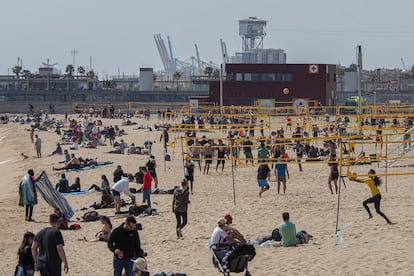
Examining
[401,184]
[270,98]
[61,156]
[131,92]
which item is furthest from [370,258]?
[131,92]

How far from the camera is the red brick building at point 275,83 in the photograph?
205ft

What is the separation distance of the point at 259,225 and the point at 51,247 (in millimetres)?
6922

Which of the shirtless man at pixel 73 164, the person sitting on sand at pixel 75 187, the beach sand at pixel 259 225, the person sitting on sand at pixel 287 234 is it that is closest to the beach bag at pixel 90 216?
the beach sand at pixel 259 225

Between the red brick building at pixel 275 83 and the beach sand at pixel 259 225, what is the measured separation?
114 feet

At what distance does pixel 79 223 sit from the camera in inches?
709

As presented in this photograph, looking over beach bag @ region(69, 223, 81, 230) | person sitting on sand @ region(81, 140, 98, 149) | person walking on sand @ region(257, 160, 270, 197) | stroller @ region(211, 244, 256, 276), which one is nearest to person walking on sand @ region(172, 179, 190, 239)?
beach bag @ region(69, 223, 81, 230)

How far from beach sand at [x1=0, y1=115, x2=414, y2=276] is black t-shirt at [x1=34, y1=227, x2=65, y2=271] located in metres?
2.98

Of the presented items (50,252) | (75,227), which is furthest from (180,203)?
(50,252)

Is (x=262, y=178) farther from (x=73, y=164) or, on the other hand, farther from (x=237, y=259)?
(x=73, y=164)

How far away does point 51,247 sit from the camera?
10.2 meters

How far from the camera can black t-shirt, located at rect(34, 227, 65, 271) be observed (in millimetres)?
10234

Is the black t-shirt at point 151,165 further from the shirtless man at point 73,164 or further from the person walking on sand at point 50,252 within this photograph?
the person walking on sand at point 50,252

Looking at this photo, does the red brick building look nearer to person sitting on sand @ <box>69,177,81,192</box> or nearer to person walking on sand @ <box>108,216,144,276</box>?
person sitting on sand @ <box>69,177,81,192</box>

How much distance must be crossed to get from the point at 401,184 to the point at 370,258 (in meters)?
9.65
